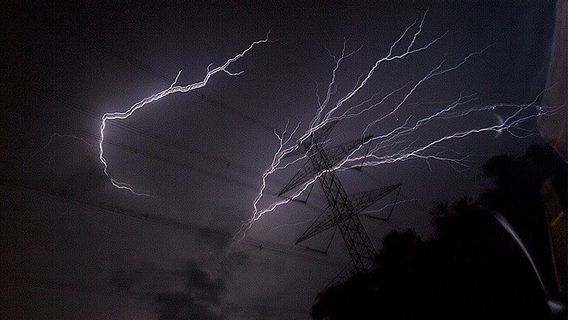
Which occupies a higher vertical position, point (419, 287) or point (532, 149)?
point (532, 149)

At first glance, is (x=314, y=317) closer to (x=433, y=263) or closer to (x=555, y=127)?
(x=433, y=263)

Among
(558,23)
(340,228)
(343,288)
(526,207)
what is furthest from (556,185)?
(340,228)

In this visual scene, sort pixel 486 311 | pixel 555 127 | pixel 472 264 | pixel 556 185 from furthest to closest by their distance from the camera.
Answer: pixel 555 127 < pixel 472 264 < pixel 486 311 < pixel 556 185

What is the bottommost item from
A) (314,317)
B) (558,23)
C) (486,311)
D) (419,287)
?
(486,311)

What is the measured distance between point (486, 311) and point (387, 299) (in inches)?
89.3

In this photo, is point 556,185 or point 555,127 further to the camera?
point 555,127

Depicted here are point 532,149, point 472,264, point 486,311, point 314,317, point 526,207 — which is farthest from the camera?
point 532,149

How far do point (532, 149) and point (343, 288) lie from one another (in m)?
7.91

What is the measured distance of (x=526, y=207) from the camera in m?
11.5

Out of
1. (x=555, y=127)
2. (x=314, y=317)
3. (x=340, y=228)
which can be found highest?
(x=340, y=228)

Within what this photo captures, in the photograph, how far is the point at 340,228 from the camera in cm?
1374

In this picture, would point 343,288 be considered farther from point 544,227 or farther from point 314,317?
point 544,227

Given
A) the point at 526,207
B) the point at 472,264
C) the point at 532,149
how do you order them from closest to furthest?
the point at 472,264 → the point at 526,207 → the point at 532,149

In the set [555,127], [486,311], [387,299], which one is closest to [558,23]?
[555,127]
